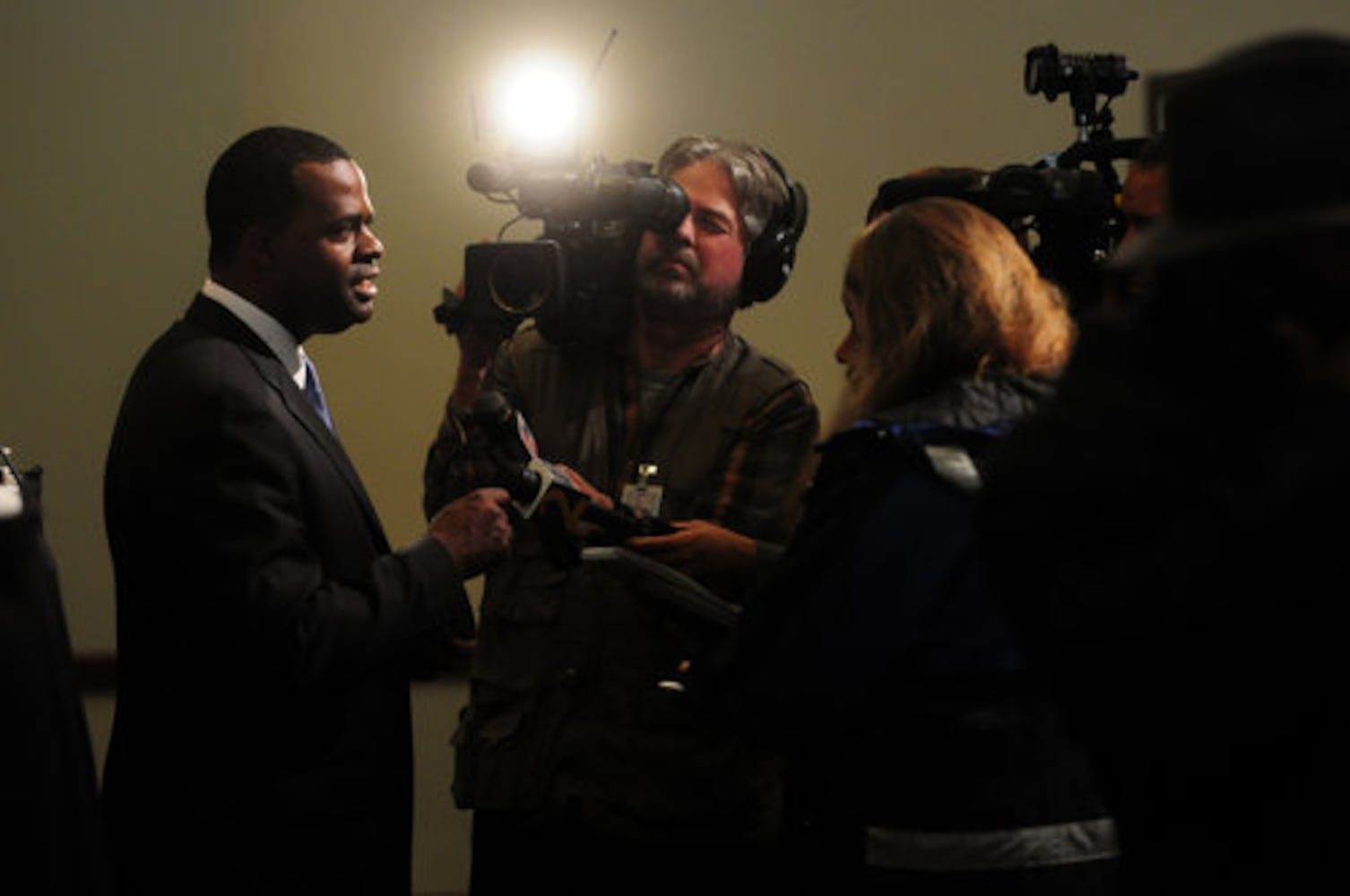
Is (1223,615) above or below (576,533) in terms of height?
above

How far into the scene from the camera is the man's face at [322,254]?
189cm

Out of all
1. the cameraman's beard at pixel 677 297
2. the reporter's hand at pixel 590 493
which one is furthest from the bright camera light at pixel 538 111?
the reporter's hand at pixel 590 493

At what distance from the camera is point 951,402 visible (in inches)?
59.5

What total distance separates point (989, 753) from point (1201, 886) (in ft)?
1.88

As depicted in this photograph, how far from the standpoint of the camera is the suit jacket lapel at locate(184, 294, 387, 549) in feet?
5.88

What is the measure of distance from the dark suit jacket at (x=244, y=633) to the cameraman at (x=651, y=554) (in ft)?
0.99

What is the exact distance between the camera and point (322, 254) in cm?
191

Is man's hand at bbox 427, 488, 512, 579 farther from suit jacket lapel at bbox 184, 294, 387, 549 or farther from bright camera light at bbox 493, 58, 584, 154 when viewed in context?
bright camera light at bbox 493, 58, 584, 154

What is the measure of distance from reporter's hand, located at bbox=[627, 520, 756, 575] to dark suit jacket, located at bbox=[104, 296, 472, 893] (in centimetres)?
29

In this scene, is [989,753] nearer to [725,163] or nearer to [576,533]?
[576,533]

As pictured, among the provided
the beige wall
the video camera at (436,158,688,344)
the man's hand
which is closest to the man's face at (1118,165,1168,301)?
the video camera at (436,158,688,344)

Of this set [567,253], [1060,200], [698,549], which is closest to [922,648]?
[698,549]

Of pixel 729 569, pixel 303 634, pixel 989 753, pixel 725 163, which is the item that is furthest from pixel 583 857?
pixel 725 163

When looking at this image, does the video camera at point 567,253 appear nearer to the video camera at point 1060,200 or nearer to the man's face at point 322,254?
the man's face at point 322,254
